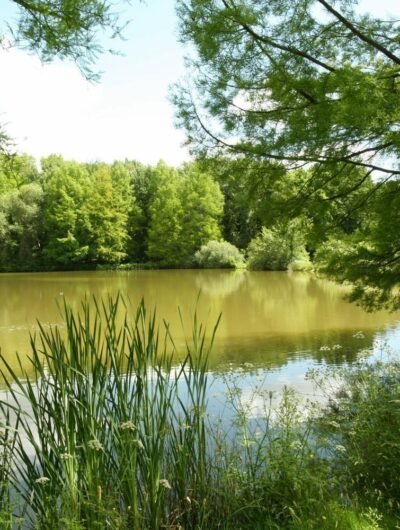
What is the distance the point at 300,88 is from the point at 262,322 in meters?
7.79

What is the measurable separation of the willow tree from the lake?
4.48ft

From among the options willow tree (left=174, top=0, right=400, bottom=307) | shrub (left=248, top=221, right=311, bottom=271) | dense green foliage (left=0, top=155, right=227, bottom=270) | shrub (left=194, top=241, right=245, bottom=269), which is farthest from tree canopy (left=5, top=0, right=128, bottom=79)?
dense green foliage (left=0, top=155, right=227, bottom=270)

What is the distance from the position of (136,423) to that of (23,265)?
106ft

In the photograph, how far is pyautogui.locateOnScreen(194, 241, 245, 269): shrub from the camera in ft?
93.6

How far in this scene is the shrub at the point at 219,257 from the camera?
28.5 metres

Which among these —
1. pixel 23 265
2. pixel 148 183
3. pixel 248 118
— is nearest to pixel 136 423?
pixel 248 118

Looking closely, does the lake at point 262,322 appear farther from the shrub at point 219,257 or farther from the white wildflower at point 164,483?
the shrub at point 219,257

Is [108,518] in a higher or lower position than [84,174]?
lower

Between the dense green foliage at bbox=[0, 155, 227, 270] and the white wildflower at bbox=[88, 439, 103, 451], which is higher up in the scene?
the dense green foliage at bbox=[0, 155, 227, 270]

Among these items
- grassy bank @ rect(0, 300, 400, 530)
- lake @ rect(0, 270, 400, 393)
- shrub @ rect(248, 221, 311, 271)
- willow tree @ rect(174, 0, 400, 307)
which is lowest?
lake @ rect(0, 270, 400, 393)

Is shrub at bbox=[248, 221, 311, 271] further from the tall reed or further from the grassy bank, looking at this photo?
the tall reed

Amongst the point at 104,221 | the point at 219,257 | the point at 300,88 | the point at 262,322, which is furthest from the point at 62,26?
the point at 104,221

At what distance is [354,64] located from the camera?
339 centimetres

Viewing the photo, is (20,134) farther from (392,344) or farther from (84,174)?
(84,174)
